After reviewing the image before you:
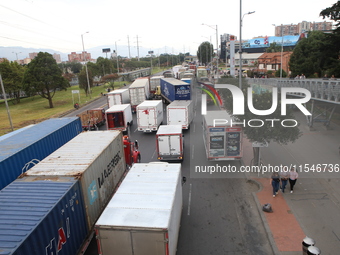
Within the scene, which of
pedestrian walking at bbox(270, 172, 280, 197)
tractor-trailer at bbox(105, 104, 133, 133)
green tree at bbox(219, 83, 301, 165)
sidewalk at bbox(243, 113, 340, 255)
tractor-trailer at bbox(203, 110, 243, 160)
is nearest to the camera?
sidewalk at bbox(243, 113, 340, 255)

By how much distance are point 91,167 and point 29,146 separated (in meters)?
3.98

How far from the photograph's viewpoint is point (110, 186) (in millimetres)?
11430

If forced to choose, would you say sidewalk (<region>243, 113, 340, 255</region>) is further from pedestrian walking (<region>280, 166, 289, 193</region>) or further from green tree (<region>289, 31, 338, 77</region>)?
green tree (<region>289, 31, 338, 77</region>)

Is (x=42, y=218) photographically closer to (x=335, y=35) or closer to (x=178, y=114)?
(x=178, y=114)

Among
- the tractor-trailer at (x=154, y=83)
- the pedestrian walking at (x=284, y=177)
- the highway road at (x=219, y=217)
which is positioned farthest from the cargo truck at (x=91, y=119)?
the tractor-trailer at (x=154, y=83)

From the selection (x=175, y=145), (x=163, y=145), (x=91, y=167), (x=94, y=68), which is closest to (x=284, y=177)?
(x=175, y=145)

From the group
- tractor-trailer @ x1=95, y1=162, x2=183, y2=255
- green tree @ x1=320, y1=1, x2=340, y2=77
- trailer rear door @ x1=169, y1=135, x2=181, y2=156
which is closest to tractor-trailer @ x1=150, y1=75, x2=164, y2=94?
green tree @ x1=320, y1=1, x2=340, y2=77

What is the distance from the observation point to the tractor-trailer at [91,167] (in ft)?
29.0

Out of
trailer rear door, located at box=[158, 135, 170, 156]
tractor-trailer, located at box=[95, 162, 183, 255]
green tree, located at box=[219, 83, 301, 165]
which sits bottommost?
trailer rear door, located at box=[158, 135, 170, 156]

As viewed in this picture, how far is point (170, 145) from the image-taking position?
1688 cm

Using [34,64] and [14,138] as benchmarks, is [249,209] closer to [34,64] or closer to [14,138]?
[14,138]

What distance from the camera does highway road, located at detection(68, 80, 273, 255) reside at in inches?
370

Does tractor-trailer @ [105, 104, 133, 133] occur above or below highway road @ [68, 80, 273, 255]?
above

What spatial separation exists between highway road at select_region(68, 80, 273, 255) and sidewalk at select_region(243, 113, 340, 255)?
51 cm
